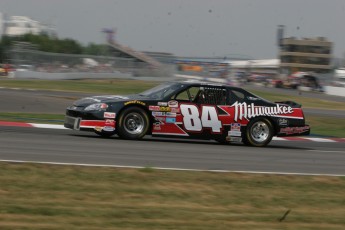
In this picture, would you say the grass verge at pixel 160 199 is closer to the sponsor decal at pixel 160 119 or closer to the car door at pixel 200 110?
the sponsor decal at pixel 160 119

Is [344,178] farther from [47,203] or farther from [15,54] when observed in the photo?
[15,54]

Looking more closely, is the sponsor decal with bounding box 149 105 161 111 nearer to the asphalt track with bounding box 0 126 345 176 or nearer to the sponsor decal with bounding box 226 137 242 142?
the asphalt track with bounding box 0 126 345 176

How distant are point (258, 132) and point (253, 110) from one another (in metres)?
0.52

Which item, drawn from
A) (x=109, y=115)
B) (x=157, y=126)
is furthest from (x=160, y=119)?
(x=109, y=115)

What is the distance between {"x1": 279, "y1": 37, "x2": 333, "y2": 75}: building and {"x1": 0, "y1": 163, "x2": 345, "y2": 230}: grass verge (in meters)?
142

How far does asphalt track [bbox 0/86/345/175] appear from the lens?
32.3 ft

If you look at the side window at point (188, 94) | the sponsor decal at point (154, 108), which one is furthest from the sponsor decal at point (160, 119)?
the side window at point (188, 94)

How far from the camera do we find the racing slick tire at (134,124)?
1300 centimetres

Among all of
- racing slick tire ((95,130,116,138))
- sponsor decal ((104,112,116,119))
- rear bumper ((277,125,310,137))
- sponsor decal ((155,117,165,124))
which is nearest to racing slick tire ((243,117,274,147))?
rear bumper ((277,125,310,137))

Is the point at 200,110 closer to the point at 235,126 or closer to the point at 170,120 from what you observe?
the point at 170,120

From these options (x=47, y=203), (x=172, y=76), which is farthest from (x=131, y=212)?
(x=172, y=76)

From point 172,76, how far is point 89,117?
217ft

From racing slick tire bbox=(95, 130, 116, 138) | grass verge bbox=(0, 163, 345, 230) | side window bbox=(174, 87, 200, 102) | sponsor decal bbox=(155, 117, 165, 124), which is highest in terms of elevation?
side window bbox=(174, 87, 200, 102)

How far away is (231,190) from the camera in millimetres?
7938
